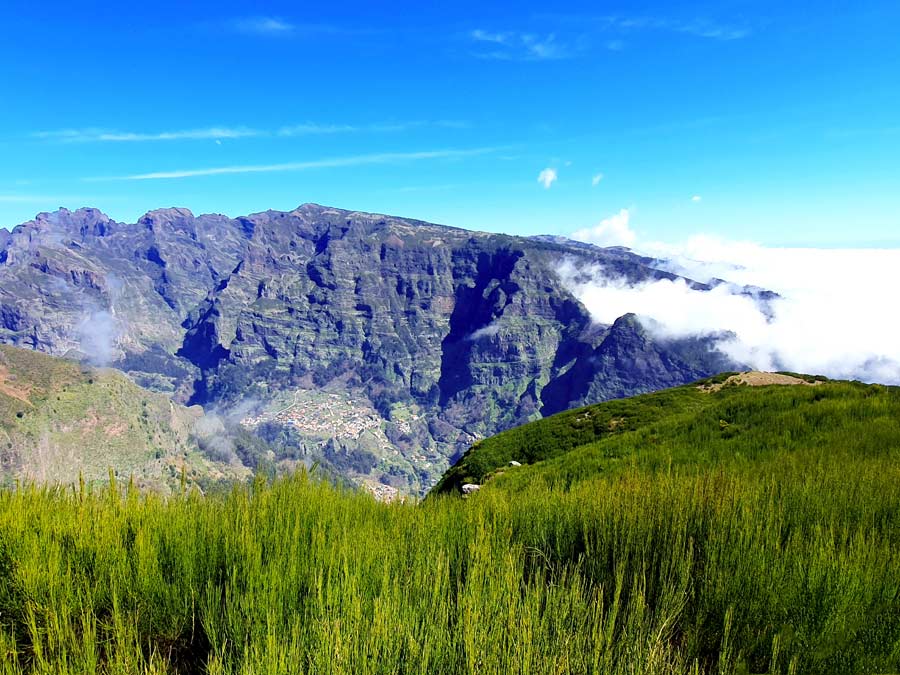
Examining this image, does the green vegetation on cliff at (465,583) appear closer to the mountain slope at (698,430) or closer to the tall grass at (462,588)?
the tall grass at (462,588)

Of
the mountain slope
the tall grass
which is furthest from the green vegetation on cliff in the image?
the mountain slope

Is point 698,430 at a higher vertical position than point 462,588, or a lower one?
lower

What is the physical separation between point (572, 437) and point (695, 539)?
68.4 ft

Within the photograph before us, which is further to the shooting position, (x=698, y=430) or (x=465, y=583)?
(x=698, y=430)

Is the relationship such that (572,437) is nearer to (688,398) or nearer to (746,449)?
(688,398)

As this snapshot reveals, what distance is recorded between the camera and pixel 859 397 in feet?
53.4

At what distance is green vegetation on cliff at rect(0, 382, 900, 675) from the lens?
10.0 feet

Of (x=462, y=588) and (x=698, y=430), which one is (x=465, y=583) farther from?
(x=698, y=430)

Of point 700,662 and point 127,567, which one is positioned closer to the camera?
point 700,662

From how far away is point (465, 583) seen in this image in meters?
4.11

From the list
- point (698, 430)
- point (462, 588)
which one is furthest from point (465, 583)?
point (698, 430)

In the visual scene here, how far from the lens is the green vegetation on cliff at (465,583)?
3.05 m

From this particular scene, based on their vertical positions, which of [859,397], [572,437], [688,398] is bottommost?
[572,437]

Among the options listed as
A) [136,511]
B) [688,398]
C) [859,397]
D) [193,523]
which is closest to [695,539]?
[193,523]
